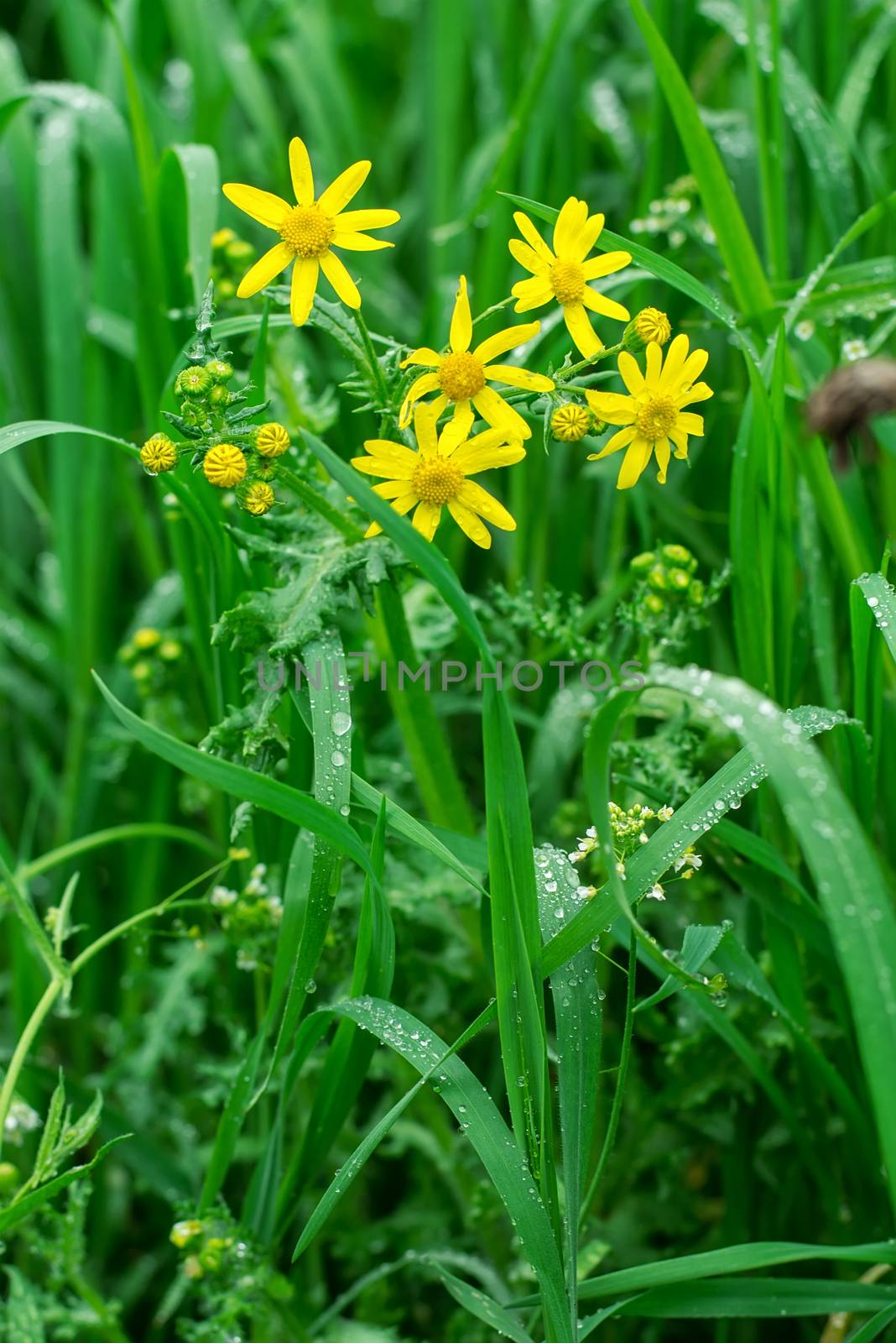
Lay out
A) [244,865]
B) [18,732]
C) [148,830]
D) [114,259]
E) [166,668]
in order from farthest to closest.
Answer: [18,732] < [114,259] < [166,668] < [148,830] < [244,865]

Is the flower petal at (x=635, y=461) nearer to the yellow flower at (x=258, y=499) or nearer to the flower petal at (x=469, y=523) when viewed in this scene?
the flower petal at (x=469, y=523)

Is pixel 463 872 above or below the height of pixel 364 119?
below

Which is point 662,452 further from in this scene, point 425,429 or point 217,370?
point 217,370

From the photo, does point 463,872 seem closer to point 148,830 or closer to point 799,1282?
point 799,1282

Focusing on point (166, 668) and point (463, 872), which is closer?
point (463, 872)

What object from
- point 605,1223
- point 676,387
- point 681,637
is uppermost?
point 676,387

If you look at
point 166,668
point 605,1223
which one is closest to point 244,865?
point 166,668
